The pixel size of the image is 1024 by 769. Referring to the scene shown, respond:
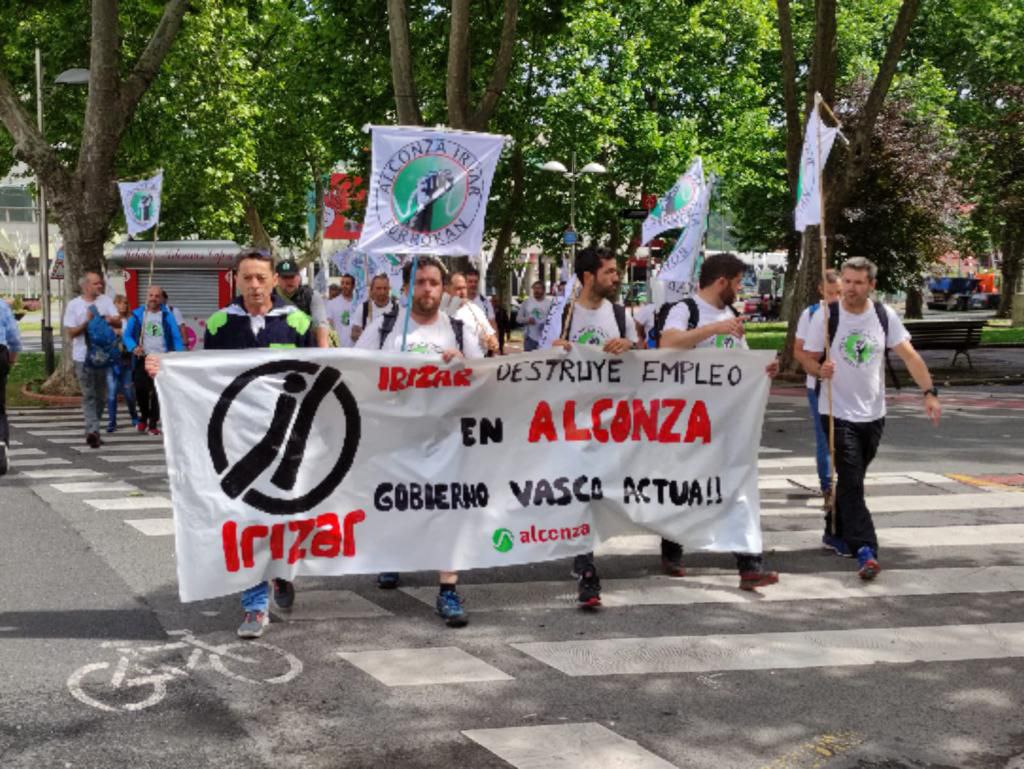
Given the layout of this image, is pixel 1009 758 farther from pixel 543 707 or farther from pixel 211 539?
pixel 211 539

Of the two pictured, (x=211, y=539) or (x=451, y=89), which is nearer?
(x=211, y=539)

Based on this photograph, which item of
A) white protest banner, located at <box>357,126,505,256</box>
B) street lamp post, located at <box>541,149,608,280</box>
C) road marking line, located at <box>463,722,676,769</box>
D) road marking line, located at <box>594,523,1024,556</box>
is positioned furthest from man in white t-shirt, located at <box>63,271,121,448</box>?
street lamp post, located at <box>541,149,608,280</box>

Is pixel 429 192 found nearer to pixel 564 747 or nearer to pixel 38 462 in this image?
pixel 564 747

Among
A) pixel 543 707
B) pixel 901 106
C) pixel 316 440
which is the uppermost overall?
pixel 901 106

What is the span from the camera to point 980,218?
98.0 feet

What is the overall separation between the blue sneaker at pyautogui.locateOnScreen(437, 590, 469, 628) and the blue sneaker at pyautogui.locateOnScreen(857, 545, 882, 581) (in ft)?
7.64

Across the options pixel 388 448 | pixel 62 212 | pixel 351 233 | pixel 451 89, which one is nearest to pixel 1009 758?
pixel 388 448

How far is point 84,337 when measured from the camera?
14.5 m

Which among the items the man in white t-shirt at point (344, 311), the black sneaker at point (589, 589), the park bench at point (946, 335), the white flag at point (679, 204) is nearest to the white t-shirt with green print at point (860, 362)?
the black sneaker at point (589, 589)

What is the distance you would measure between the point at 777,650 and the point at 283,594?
97.2 inches

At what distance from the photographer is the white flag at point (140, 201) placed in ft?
58.5

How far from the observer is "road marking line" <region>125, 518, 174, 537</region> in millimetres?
8773

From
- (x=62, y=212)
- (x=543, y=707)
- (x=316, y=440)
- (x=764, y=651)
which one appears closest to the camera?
(x=543, y=707)

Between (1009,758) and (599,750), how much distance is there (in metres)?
1.42
